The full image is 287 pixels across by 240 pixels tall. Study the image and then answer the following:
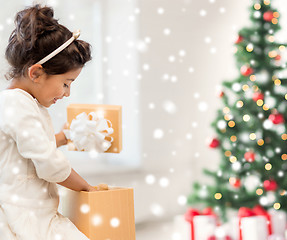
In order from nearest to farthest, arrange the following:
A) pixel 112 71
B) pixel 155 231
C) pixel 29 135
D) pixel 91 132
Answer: pixel 29 135 < pixel 91 132 < pixel 155 231 < pixel 112 71

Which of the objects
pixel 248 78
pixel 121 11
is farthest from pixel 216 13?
pixel 248 78

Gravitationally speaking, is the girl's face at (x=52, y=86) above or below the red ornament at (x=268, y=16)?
below

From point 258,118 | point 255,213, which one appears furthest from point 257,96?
point 255,213

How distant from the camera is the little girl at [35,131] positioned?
3.90 feet

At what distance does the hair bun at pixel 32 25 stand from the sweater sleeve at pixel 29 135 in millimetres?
161

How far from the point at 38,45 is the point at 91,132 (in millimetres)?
328

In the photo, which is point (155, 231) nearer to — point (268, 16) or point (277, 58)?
point (277, 58)

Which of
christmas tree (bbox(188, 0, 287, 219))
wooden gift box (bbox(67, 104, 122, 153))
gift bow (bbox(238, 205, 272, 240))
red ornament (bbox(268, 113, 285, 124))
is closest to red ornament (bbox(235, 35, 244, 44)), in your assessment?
christmas tree (bbox(188, 0, 287, 219))

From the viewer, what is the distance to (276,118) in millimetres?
Answer: 2203

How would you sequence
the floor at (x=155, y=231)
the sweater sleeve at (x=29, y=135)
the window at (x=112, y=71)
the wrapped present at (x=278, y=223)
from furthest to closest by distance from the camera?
the window at (x=112, y=71) < the floor at (x=155, y=231) < the wrapped present at (x=278, y=223) < the sweater sleeve at (x=29, y=135)

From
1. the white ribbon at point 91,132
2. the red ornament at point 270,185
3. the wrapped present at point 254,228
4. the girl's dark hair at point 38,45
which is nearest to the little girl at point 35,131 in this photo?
the girl's dark hair at point 38,45

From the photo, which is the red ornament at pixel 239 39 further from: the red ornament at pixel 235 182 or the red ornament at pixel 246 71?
the red ornament at pixel 235 182

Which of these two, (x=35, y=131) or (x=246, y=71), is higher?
(x=246, y=71)

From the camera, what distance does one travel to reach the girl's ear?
1247mm
